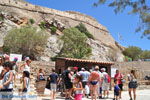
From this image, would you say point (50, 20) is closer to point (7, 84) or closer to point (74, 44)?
point (74, 44)

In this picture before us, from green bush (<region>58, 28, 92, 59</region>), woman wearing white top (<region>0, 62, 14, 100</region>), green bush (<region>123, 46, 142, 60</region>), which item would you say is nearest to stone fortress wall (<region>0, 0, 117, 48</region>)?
green bush (<region>123, 46, 142, 60</region>)

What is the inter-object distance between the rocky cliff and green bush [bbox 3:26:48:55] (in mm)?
2932

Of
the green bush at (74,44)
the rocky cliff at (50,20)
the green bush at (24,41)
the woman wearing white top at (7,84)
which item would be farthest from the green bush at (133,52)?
the woman wearing white top at (7,84)

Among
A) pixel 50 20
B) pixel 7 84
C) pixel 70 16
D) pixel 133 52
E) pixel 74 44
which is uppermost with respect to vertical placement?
pixel 70 16

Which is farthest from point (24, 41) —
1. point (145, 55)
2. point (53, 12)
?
point (145, 55)

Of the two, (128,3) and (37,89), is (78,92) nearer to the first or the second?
(128,3)

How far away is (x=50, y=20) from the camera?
48.1 meters

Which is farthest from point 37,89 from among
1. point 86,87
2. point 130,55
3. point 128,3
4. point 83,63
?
point 130,55

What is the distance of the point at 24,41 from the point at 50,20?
50.7 ft

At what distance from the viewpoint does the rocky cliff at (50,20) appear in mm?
40250

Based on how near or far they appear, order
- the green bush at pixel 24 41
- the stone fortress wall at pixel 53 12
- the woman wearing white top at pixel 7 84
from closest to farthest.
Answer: the woman wearing white top at pixel 7 84 → the green bush at pixel 24 41 → the stone fortress wall at pixel 53 12

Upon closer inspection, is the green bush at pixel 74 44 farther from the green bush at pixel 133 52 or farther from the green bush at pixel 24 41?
the green bush at pixel 133 52

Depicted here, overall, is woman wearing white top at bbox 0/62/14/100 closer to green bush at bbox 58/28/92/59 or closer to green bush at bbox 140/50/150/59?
green bush at bbox 58/28/92/59

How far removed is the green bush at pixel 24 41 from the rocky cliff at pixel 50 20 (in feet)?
9.62
